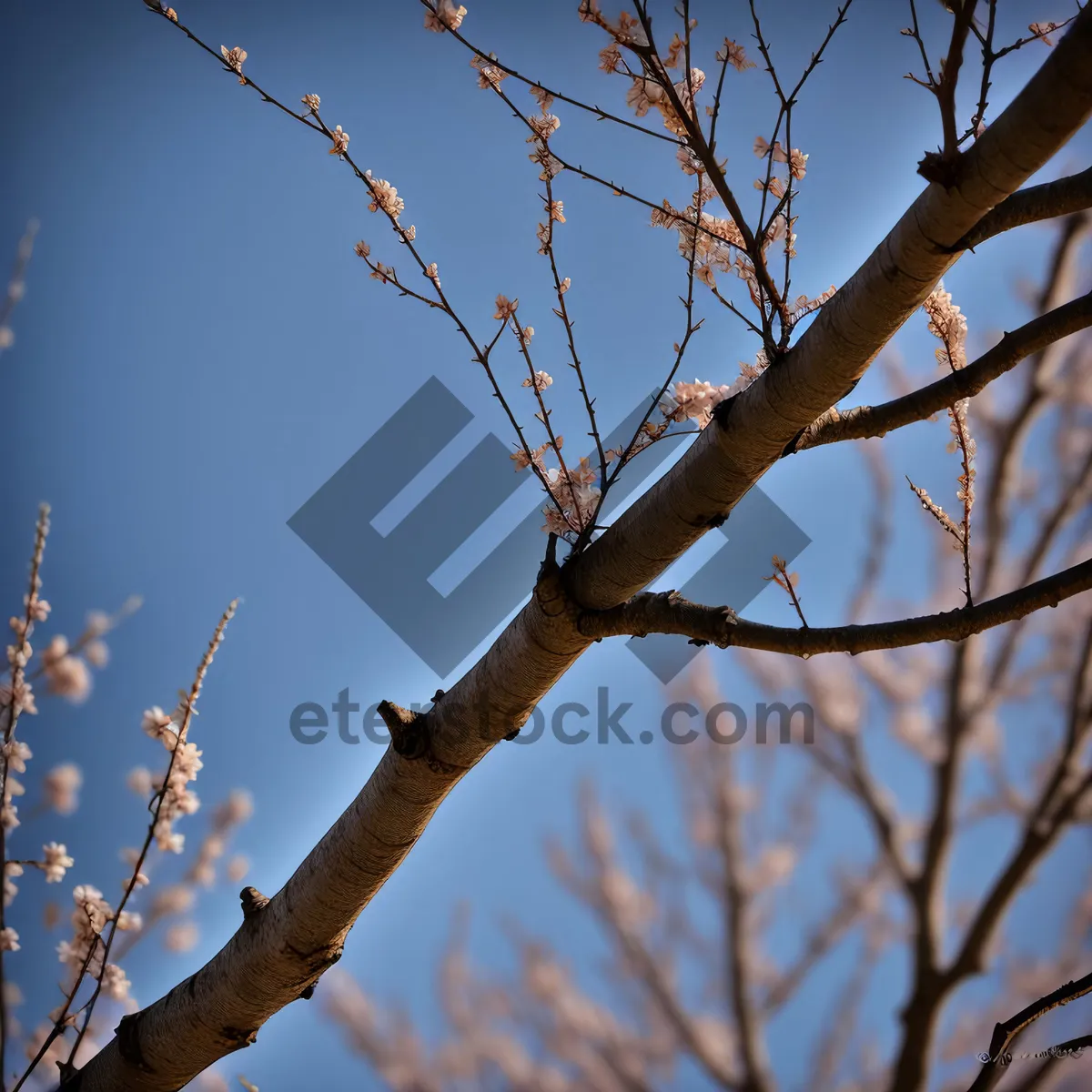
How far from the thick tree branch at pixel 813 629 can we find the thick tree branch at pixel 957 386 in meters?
0.16

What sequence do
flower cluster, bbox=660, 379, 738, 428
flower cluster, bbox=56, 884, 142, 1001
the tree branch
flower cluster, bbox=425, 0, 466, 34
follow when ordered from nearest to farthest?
the tree branch
flower cluster, bbox=425, 0, 466, 34
flower cluster, bbox=660, 379, 738, 428
flower cluster, bbox=56, 884, 142, 1001

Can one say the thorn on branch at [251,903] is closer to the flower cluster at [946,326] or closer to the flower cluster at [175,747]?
the flower cluster at [175,747]

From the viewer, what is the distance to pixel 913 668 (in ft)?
7.11

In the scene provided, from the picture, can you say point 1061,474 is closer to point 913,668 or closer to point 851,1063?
point 913,668

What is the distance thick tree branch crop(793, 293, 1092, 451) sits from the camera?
64cm

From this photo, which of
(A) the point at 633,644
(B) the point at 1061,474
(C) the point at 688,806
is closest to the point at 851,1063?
(C) the point at 688,806

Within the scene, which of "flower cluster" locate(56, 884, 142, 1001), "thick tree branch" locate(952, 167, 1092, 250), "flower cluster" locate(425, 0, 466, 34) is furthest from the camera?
"flower cluster" locate(56, 884, 142, 1001)

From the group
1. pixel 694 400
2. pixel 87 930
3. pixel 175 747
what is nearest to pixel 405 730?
pixel 175 747

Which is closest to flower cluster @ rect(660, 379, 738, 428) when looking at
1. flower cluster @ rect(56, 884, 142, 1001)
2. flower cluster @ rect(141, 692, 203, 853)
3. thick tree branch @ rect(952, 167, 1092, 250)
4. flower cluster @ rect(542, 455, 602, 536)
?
flower cluster @ rect(542, 455, 602, 536)

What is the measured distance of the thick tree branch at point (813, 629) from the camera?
0.61 m

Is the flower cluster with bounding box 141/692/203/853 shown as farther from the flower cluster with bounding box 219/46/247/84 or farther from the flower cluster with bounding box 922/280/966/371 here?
the flower cluster with bounding box 922/280/966/371

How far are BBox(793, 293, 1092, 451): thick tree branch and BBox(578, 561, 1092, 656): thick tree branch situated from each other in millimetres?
156

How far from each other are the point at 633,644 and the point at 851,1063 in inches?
50.5

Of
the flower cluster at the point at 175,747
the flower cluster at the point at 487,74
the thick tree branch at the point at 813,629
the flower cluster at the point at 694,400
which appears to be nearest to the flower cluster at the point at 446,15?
the flower cluster at the point at 487,74
